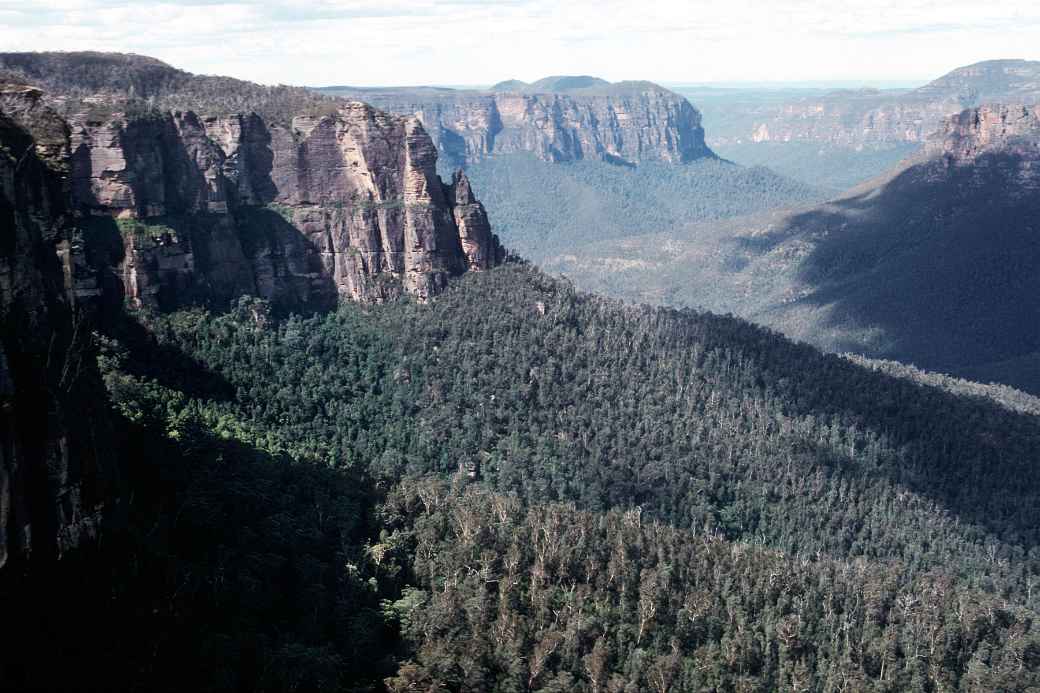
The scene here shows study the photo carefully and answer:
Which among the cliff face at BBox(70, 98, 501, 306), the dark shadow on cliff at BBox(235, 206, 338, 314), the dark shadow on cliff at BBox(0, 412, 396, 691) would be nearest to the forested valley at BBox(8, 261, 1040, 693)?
the dark shadow on cliff at BBox(0, 412, 396, 691)

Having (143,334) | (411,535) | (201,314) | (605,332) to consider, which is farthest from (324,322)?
(411,535)

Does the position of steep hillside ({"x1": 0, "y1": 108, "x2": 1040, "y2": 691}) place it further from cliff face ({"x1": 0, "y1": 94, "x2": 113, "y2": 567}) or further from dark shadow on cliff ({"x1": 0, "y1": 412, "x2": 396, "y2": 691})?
cliff face ({"x1": 0, "y1": 94, "x2": 113, "y2": 567})

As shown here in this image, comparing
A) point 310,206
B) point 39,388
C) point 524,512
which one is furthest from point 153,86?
point 39,388

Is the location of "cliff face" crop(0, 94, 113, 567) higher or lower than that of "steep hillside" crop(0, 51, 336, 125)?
lower

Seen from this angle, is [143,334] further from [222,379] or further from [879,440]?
[879,440]

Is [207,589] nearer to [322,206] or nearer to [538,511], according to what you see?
[538,511]
